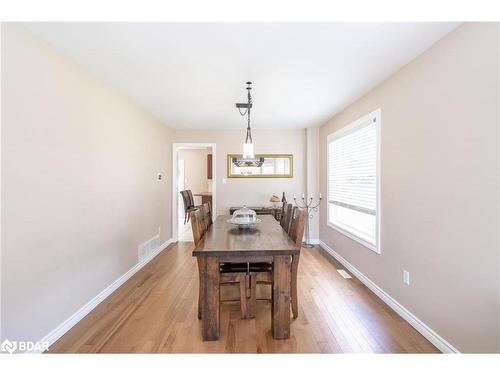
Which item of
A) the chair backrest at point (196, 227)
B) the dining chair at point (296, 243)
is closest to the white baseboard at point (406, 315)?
the dining chair at point (296, 243)

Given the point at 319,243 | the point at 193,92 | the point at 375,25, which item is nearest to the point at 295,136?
the point at 319,243

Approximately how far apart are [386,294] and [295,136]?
3201 mm

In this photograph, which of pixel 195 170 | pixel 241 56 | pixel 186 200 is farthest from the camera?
pixel 195 170

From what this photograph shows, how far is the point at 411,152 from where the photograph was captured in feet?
6.48

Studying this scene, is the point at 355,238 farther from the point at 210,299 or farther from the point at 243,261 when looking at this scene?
the point at 210,299

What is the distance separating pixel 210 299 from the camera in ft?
5.77

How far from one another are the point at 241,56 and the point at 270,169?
2.90 metres

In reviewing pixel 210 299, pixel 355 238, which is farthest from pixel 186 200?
pixel 210 299

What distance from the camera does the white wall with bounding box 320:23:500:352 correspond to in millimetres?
1353

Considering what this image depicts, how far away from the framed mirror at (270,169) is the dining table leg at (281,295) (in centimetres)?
301

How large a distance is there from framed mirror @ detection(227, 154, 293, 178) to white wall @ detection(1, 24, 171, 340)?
213 cm

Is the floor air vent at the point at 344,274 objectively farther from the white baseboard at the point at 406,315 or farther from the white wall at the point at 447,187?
the white wall at the point at 447,187

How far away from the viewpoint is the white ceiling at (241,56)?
1579 millimetres

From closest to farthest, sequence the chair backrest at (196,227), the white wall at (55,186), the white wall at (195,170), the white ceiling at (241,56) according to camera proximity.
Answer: the white wall at (55,186), the white ceiling at (241,56), the chair backrest at (196,227), the white wall at (195,170)
